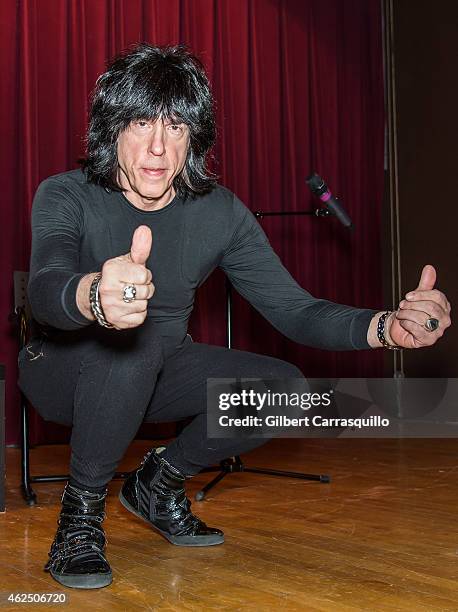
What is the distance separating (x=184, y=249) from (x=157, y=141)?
265mm

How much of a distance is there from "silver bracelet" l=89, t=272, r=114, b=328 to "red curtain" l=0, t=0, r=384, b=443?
2.77 metres

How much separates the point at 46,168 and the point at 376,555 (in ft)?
9.39

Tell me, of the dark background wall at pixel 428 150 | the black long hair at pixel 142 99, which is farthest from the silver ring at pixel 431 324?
the dark background wall at pixel 428 150

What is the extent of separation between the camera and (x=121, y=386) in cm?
158

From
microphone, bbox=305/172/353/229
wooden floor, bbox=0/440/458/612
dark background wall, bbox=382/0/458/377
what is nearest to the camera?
wooden floor, bbox=0/440/458/612

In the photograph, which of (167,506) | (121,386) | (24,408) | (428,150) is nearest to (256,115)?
(428,150)

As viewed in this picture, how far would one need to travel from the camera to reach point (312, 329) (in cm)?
181

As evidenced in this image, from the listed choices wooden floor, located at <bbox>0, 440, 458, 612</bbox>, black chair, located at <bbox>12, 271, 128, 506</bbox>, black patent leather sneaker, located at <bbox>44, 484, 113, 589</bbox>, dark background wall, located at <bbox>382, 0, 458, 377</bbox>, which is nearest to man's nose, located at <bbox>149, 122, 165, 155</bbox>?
black patent leather sneaker, located at <bbox>44, 484, 113, 589</bbox>

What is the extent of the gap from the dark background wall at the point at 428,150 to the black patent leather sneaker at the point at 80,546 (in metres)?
3.74

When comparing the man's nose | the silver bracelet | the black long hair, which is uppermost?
the black long hair

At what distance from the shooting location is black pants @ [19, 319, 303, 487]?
1.59 m

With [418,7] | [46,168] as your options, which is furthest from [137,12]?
[418,7]

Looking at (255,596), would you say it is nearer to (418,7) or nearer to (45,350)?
(45,350)

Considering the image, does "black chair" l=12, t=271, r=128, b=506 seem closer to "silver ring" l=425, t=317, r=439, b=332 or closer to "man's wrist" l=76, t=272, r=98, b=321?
"man's wrist" l=76, t=272, r=98, b=321
